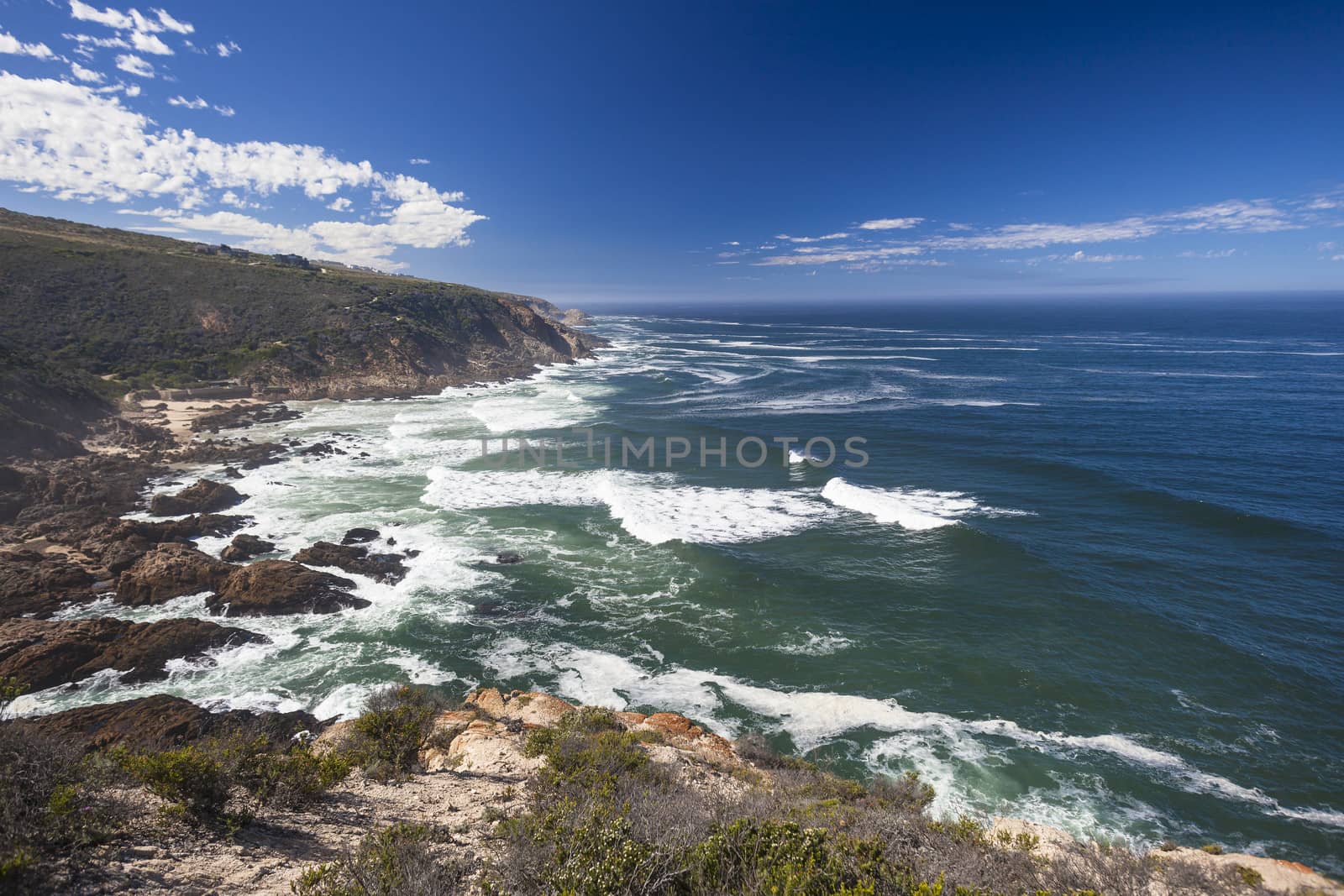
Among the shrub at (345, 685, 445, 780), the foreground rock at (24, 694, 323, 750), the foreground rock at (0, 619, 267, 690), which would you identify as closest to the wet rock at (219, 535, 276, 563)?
the foreground rock at (0, 619, 267, 690)

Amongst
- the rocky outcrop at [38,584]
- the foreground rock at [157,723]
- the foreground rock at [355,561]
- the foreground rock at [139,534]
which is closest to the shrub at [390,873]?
the foreground rock at [157,723]

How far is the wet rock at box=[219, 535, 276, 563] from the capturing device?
2316cm

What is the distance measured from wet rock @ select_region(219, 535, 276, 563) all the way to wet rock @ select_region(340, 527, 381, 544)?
2.83 meters

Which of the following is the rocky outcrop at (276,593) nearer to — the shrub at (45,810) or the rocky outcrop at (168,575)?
the rocky outcrop at (168,575)

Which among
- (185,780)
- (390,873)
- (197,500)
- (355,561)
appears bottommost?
(355,561)

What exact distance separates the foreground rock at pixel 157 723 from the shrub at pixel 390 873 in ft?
26.4

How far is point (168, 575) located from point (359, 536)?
6.50 m

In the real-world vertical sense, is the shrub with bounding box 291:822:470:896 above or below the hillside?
below

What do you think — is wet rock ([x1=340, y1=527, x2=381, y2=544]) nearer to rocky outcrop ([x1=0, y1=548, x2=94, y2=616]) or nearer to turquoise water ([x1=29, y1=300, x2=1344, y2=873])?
turquoise water ([x1=29, y1=300, x2=1344, y2=873])

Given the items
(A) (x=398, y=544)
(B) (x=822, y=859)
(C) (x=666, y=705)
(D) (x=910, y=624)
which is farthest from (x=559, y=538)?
(B) (x=822, y=859)

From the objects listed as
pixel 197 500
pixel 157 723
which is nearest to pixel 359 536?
pixel 197 500

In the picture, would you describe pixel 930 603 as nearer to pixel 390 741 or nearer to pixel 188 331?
pixel 390 741

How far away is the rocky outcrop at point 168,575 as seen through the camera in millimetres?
20391

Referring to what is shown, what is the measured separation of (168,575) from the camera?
21.1 m
